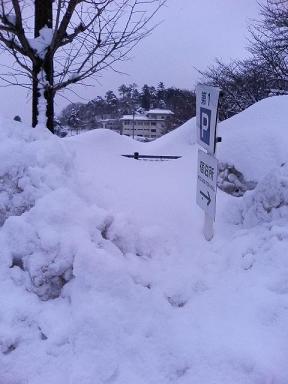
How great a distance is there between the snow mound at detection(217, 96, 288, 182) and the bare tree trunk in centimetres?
266

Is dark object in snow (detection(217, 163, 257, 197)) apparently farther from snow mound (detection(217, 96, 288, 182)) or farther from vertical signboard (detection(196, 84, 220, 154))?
vertical signboard (detection(196, 84, 220, 154))

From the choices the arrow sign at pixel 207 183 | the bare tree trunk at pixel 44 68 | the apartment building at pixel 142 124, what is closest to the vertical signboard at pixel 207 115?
the arrow sign at pixel 207 183

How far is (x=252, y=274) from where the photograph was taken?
12.5 ft

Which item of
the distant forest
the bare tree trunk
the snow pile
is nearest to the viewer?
the snow pile

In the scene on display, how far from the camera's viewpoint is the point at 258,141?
648 cm

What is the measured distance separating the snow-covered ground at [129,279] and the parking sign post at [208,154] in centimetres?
32

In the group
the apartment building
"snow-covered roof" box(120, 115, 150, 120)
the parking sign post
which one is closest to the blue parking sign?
the parking sign post

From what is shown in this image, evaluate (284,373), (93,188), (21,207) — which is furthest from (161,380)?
(93,188)

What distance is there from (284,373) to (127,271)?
143cm

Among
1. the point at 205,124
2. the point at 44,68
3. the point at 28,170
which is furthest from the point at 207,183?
the point at 44,68

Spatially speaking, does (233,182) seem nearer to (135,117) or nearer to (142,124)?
(135,117)

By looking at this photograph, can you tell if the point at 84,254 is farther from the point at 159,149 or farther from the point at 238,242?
the point at 159,149

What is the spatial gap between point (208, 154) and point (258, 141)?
2.15 metres

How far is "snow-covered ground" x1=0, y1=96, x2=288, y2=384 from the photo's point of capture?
9.87 ft
